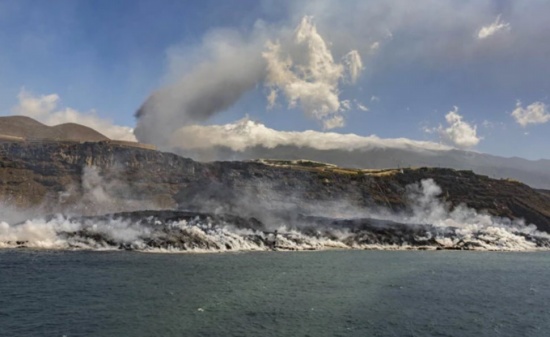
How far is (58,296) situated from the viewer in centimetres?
5238

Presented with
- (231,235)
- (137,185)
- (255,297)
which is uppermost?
(137,185)

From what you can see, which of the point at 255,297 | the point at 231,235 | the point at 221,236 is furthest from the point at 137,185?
the point at 255,297

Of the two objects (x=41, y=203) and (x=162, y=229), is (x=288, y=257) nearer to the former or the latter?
(x=162, y=229)

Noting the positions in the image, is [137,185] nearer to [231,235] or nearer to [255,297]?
[231,235]

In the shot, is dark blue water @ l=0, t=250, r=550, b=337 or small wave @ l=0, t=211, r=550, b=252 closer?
dark blue water @ l=0, t=250, r=550, b=337

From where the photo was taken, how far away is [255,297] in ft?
183

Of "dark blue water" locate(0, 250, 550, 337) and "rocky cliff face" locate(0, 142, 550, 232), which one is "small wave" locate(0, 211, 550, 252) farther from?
"rocky cliff face" locate(0, 142, 550, 232)

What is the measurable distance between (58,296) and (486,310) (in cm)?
5258

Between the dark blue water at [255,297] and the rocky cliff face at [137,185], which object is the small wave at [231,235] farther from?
the rocky cliff face at [137,185]

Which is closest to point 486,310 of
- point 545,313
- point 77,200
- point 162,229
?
point 545,313

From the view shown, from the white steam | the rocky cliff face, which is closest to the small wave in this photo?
the white steam

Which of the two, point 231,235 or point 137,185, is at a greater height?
point 137,185

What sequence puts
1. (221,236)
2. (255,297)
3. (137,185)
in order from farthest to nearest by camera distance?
(137,185) < (221,236) < (255,297)

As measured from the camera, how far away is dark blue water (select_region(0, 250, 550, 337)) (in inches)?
1667
